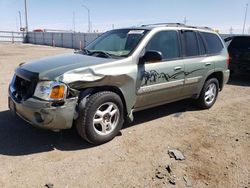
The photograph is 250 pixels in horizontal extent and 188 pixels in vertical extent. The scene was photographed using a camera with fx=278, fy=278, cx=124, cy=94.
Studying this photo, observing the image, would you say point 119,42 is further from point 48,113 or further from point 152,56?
point 48,113

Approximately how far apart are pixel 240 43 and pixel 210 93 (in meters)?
5.34

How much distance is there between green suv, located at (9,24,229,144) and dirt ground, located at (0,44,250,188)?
0.41m

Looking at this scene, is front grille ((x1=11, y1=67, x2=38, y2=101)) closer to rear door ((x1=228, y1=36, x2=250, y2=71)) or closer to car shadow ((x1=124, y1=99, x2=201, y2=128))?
car shadow ((x1=124, y1=99, x2=201, y2=128))

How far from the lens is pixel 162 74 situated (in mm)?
4914

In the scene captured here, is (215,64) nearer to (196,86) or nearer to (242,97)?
(196,86)

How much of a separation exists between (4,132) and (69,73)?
1766 millimetres

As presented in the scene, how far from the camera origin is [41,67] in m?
4.16

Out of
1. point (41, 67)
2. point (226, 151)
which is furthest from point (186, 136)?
point (41, 67)

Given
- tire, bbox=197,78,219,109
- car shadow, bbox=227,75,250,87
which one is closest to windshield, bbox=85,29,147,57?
tire, bbox=197,78,219,109

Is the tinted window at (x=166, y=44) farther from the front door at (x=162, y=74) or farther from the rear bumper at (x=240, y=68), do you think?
the rear bumper at (x=240, y=68)

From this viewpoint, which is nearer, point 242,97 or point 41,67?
point 41,67

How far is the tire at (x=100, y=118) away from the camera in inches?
157

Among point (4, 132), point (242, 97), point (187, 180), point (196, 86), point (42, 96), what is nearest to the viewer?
point (187, 180)

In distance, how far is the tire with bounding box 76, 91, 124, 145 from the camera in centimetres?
400
